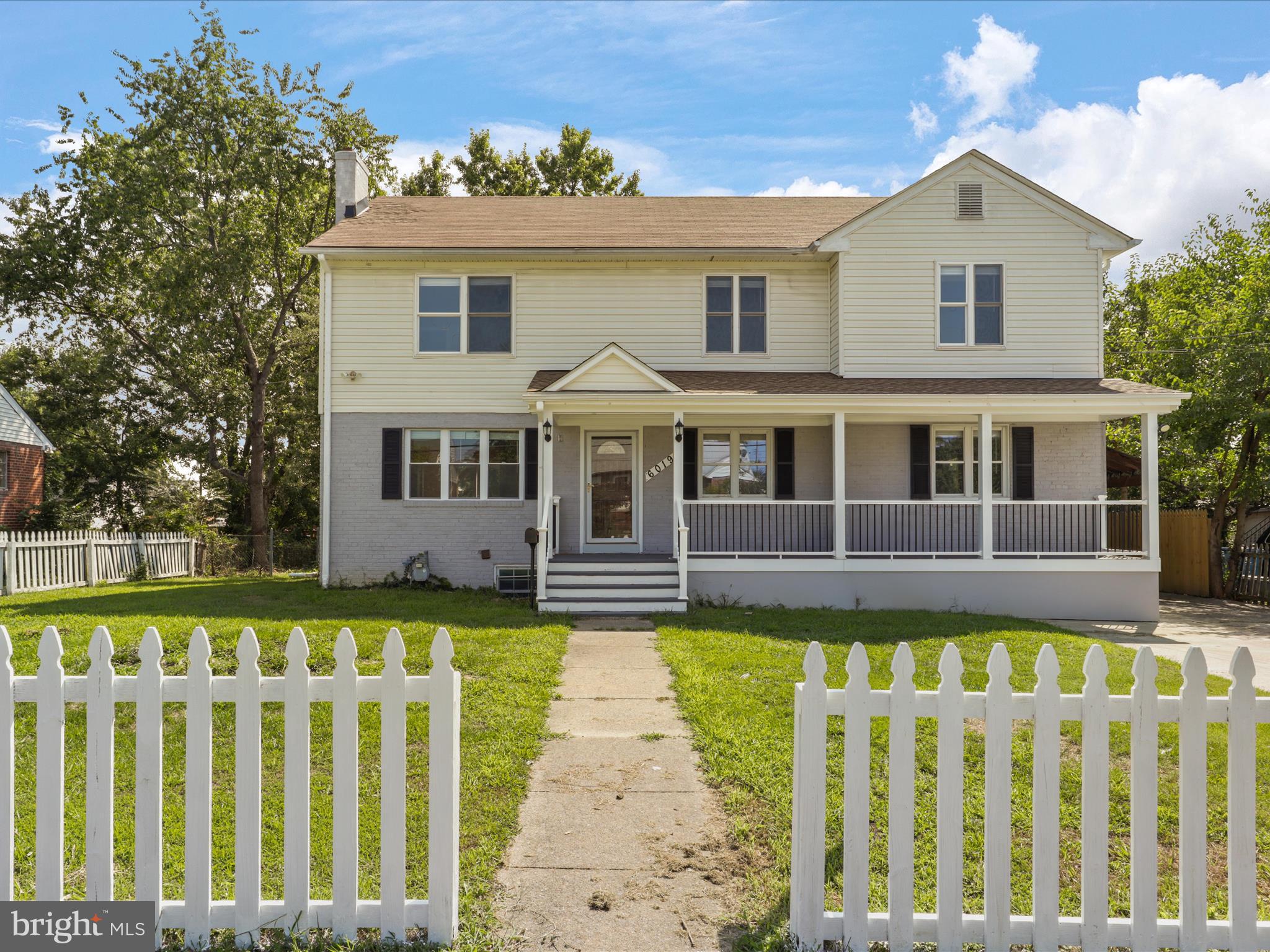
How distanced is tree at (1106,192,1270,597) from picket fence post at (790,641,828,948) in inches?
704

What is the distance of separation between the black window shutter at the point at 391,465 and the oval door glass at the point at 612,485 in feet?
11.7

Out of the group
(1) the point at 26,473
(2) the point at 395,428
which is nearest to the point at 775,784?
(2) the point at 395,428

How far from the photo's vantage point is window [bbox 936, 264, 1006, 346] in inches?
620

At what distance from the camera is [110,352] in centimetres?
2838

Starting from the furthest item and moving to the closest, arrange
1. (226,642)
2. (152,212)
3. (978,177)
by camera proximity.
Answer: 1. (152,212)
2. (978,177)
3. (226,642)

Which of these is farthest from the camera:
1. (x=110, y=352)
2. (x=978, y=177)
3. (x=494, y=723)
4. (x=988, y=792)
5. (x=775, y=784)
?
(x=110, y=352)

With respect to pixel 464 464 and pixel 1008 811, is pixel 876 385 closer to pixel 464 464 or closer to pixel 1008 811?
pixel 464 464

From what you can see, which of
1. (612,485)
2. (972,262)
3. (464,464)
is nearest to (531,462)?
(464,464)

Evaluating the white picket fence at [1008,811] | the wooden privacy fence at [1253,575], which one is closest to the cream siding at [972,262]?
the wooden privacy fence at [1253,575]

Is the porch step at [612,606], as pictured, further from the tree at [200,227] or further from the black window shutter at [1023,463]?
the tree at [200,227]

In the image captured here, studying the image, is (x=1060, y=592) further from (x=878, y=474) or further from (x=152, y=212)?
(x=152, y=212)

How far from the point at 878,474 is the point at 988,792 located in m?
13.0

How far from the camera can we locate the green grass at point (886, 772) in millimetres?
3916

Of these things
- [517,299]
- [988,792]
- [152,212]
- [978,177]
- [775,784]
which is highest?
[152,212]
